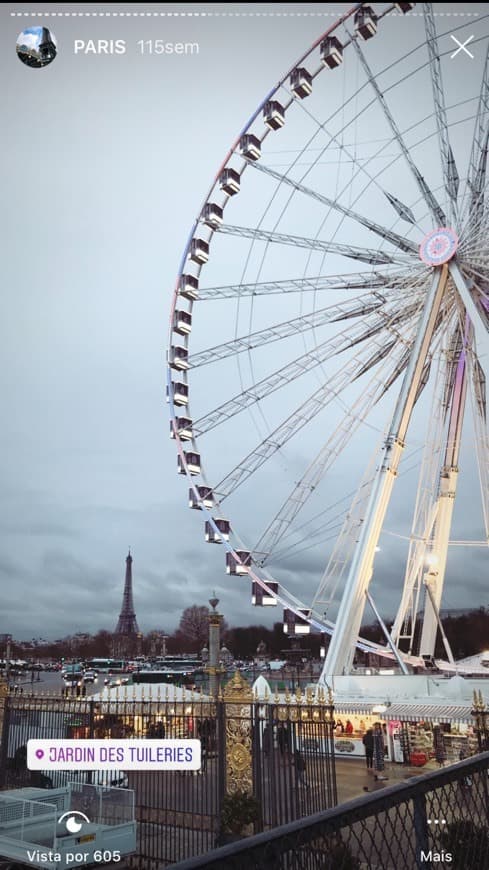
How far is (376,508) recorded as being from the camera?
736 inches

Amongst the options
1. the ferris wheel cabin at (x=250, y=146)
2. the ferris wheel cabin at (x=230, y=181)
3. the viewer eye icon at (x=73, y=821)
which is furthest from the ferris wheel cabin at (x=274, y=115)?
the viewer eye icon at (x=73, y=821)

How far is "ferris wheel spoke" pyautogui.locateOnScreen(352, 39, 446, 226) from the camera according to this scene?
20.2 metres

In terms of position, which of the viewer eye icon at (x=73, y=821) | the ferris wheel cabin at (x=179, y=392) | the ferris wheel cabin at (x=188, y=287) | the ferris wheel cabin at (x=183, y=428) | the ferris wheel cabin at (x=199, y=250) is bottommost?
the viewer eye icon at (x=73, y=821)

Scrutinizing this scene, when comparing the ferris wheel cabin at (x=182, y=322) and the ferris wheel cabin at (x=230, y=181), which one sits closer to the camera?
the ferris wheel cabin at (x=230, y=181)

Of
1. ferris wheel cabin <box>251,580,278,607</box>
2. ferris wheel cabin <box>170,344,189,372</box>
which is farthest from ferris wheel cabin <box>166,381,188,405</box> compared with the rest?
ferris wheel cabin <box>251,580,278,607</box>

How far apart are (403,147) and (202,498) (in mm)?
12564

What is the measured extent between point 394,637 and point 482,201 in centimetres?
1306

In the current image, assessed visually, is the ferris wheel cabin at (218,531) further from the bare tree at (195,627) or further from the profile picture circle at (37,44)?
the bare tree at (195,627)

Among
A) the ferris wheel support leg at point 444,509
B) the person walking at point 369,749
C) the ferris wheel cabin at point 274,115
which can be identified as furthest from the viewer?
the ferris wheel support leg at point 444,509

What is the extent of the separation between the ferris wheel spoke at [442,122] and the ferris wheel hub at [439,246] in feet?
2.58

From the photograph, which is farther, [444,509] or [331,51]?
[444,509]

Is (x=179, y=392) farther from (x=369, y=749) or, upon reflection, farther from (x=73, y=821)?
(x=73, y=821)

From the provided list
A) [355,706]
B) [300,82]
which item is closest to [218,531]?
[355,706]

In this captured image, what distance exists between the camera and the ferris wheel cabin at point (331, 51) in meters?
19.0
